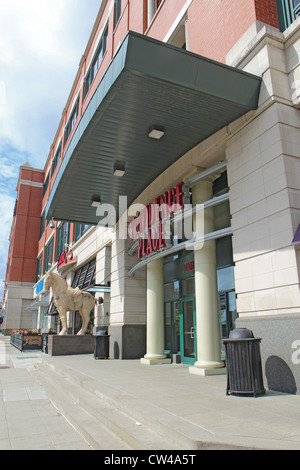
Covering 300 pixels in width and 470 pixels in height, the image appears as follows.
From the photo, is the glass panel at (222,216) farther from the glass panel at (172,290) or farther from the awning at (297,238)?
the awning at (297,238)

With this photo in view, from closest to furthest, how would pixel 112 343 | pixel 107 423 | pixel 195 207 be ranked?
pixel 107 423 → pixel 195 207 → pixel 112 343

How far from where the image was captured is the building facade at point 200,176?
24.2 feet

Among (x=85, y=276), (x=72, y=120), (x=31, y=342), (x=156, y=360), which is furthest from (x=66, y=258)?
(x=156, y=360)

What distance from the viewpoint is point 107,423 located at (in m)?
5.51

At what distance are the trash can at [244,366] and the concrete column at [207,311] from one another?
10.1 ft

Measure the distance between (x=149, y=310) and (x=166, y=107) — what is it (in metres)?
7.51

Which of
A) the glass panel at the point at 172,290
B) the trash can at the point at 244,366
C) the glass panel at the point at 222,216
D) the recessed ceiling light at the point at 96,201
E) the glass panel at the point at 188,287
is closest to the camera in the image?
the trash can at the point at 244,366

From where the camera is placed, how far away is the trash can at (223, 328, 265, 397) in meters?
6.33

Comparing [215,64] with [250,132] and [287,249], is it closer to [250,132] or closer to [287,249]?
[250,132]

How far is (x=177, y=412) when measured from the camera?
5234mm

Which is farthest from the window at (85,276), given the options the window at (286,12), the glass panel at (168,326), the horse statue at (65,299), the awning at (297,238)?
the window at (286,12)

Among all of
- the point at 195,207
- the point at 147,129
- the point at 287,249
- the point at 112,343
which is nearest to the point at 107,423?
the point at 287,249

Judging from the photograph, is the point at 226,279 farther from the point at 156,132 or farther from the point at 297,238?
the point at 156,132

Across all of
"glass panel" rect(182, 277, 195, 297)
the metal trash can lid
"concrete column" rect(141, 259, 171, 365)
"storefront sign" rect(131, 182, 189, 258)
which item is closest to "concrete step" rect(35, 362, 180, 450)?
the metal trash can lid
